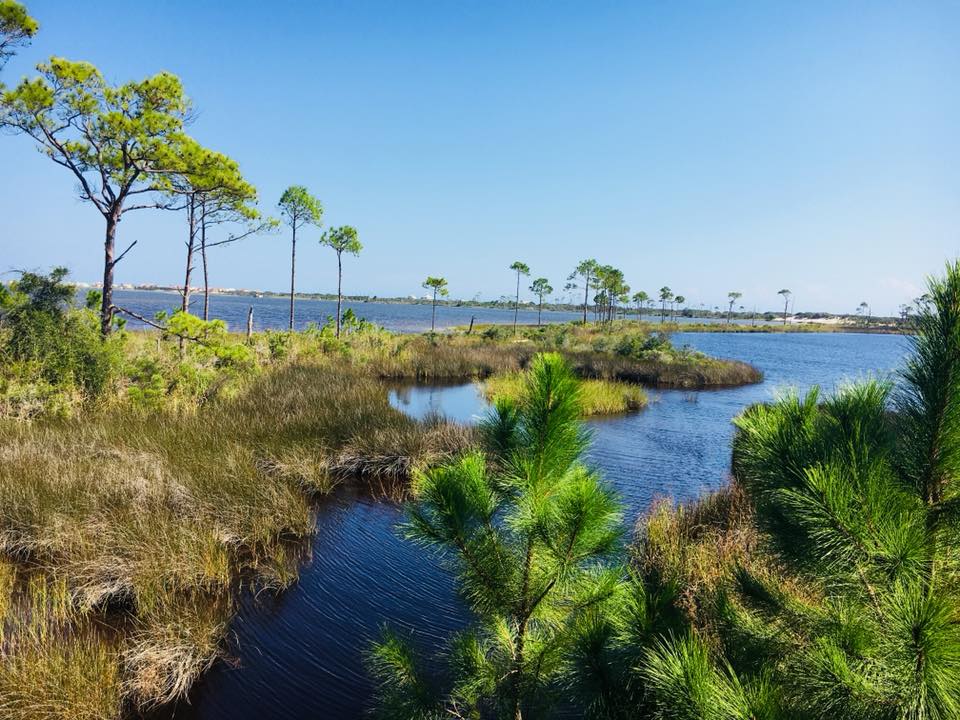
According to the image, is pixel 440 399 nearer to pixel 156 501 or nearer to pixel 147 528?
pixel 156 501

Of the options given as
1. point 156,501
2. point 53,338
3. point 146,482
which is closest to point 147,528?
point 156,501

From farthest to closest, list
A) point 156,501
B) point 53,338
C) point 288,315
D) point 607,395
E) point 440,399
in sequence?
point 288,315 → point 440,399 → point 607,395 → point 53,338 → point 156,501

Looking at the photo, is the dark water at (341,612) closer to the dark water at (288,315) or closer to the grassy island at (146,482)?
the grassy island at (146,482)

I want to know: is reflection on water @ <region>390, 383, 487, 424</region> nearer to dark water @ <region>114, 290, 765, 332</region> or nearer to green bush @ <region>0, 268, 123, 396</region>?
dark water @ <region>114, 290, 765, 332</region>

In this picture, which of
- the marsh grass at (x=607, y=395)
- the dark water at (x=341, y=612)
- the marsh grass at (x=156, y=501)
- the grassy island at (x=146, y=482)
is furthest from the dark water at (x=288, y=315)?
the marsh grass at (x=607, y=395)

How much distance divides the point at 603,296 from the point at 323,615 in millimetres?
59195

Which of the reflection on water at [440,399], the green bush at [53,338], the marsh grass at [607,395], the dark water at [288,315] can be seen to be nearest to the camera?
the green bush at [53,338]

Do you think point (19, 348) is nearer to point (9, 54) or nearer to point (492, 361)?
point (9, 54)

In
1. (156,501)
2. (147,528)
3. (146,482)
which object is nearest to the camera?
(147,528)

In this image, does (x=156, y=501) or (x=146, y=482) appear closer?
(x=156, y=501)

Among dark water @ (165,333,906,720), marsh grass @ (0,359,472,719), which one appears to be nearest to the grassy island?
marsh grass @ (0,359,472,719)

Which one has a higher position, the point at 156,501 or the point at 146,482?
the point at 146,482

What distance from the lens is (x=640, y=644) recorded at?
5.52ft

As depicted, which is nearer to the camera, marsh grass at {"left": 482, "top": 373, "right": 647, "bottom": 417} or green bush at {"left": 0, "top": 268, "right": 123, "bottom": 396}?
green bush at {"left": 0, "top": 268, "right": 123, "bottom": 396}
